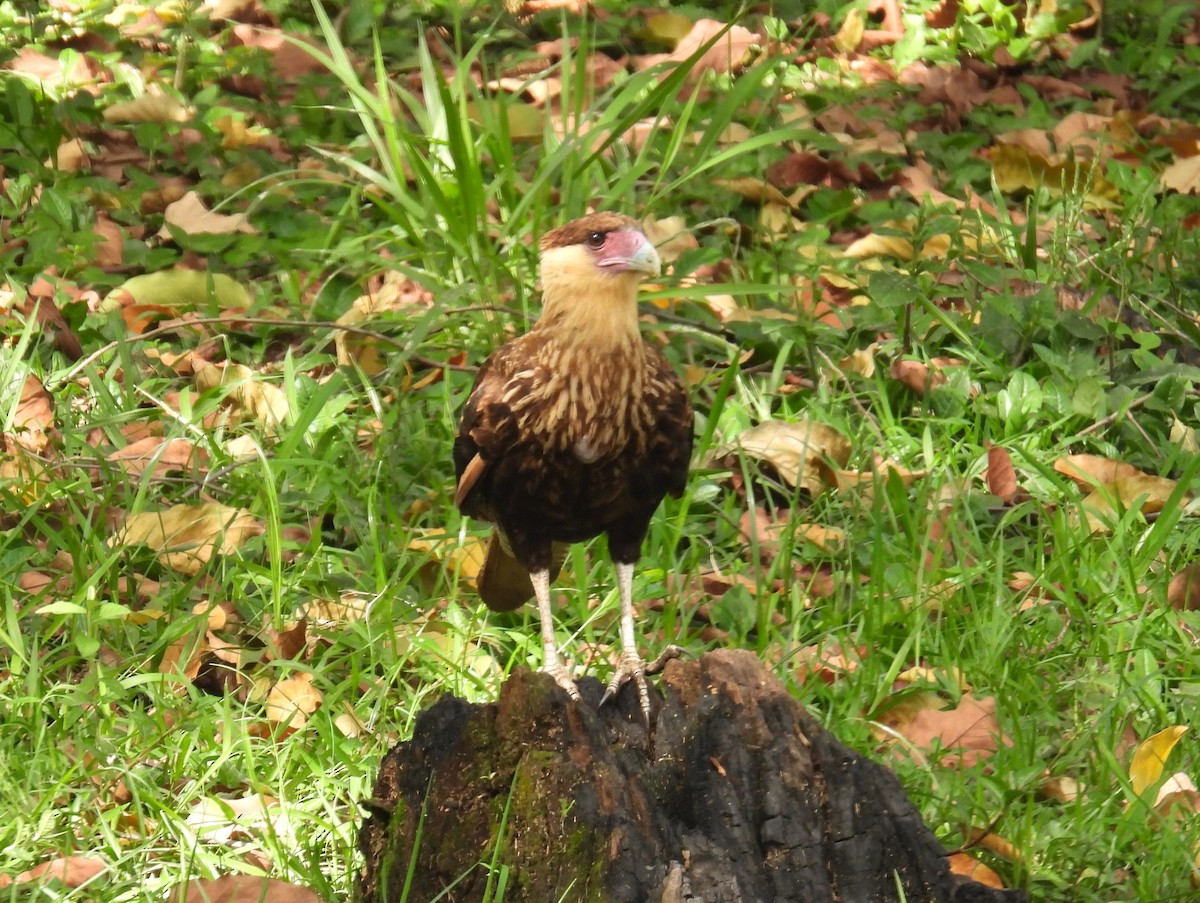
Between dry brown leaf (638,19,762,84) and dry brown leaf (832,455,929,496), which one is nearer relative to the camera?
dry brown leaf (832,455,929,496)

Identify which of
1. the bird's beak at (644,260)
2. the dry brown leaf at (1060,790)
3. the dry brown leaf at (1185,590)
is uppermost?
the bird's beak at (644,260)

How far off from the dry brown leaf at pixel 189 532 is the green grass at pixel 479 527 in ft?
0.16

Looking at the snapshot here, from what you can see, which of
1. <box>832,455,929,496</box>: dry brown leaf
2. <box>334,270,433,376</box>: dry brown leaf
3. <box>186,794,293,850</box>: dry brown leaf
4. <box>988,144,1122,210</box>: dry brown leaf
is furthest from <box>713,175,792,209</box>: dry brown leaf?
<box>186,794,293,850</box>: dry brown leaf

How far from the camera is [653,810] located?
9.13 feet

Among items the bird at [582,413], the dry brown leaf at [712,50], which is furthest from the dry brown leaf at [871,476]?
the dry brown leaf at [712,50]

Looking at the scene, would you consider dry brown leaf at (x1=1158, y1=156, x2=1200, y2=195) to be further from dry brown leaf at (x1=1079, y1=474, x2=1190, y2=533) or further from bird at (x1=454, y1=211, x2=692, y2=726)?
bird at (x1=454, y1=211, x2=692, y2=726)

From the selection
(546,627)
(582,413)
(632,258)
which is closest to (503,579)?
(546,627)

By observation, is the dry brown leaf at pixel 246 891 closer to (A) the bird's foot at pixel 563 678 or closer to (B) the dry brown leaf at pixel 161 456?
(A) the bird's foot at pixel 563 678

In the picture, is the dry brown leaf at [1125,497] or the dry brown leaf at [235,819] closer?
the dry brown leaf at [235,819]

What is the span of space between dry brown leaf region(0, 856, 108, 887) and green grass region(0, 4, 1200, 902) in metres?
0.03

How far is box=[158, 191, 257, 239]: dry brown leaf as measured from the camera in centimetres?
608

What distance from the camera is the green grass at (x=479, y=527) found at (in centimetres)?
342

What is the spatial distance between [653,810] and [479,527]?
1.85 meters

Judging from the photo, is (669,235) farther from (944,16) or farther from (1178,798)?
(1178,798)
